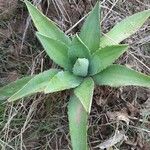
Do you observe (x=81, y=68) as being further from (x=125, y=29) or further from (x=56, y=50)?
(x=125, y=29)

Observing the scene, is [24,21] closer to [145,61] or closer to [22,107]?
[22,107]

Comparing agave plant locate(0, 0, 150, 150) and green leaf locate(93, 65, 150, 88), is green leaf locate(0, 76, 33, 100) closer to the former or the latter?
agave plant locate(0, 0, 150, 150)

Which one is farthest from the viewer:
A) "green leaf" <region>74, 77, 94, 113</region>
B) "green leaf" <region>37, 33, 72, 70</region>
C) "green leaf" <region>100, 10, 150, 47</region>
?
"green leaf" <region>100, 10, 150, 47</region>

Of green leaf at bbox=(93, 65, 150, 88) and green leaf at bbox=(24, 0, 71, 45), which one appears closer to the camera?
green leaf at bbox=(93, 65, 150, 88)

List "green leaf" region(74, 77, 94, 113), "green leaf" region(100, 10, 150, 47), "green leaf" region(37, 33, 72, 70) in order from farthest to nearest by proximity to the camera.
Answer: "green leaf" region(100, 10, 150, 47), "green leaf" region(37, 33, 72, 70), "green leaf" region(74, 77, 94, 113)

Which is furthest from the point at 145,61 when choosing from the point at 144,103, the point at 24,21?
the point at 24,21

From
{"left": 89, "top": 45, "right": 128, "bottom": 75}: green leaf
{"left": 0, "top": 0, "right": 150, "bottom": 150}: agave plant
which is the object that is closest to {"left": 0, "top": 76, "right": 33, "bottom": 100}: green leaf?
{"left": 0, "top": 0, "right": 150, "bottom": 150}: agave plant
